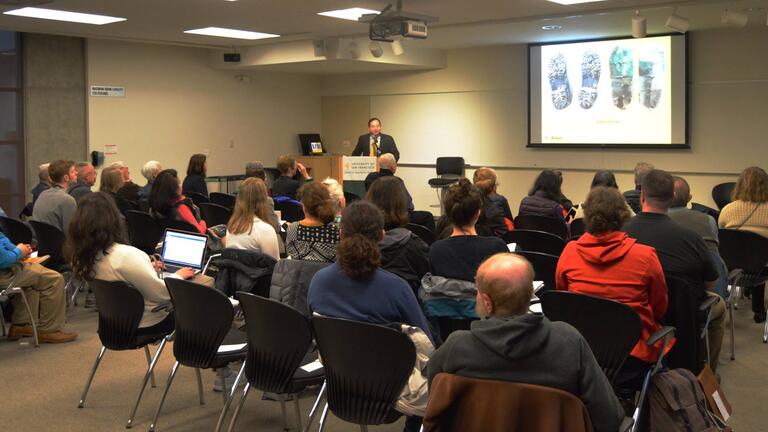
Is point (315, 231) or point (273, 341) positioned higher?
point (315, 231)

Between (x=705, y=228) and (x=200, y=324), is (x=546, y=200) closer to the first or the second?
(x=705, y=228)

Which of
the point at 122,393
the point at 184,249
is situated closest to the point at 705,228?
the point at 184,249

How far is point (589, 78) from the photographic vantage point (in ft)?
38.4

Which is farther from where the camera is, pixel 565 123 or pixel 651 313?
pixel 565 123

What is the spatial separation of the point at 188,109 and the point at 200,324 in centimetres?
968

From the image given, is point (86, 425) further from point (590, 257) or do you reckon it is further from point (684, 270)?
point (684, 270)

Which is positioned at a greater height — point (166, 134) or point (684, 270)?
point (166, 134)

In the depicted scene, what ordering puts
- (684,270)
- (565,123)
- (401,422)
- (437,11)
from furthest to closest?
(565,123), (437,11), (401,422), (684,270)

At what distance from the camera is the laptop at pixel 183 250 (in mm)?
5152

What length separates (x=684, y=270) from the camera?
3922mm

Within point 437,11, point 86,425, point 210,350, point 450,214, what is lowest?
point 86,425

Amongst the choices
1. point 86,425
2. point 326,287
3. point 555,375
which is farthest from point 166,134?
point 555,375

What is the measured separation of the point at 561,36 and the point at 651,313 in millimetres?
8419

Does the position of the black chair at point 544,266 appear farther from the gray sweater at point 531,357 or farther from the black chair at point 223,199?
the black chair at point 223,199
